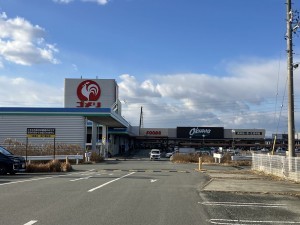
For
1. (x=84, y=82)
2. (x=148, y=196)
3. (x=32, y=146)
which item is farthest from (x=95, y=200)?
(x=84, y=82)

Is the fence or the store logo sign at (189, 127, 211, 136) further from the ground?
the store logo sign at (189, 127, 211, 136)

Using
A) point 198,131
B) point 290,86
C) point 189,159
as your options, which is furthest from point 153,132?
point 290,86

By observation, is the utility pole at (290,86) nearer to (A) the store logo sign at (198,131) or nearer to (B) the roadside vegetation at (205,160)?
(B) the roadside vegetation at (205,160)

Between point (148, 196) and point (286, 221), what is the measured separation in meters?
5.54

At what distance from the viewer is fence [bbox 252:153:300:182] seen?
22.6 metres

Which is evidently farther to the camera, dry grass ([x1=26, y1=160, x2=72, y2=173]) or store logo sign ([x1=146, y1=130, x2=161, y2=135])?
store logo sign ([x1=146, y1=130, x2=161, y2=135])

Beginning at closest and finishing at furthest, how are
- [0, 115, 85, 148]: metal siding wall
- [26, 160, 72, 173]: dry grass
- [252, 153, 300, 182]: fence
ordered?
[252, 153, 300, 182]: fence
[26, 160, 72, 173]: dry grass
[0, 115, 85, 148]: metal siding wall

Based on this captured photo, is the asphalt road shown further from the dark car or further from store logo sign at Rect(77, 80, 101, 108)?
store logo sign at Rect(77, 80, 101, 108)

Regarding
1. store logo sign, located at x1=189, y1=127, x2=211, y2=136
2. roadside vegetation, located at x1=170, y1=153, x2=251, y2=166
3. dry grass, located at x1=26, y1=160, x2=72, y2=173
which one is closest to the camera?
dry grass, located at x1=26, y1=160, x2=72, y2=173

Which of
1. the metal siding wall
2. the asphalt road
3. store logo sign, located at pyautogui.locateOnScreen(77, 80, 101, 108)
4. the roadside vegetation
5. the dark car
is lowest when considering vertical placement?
the roadside vegetation

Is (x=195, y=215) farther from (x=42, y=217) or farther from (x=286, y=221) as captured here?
(x=42, y=217)

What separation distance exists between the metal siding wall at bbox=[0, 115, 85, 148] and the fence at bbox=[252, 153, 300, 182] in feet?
82.4

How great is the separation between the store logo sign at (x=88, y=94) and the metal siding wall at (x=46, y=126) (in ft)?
60.2

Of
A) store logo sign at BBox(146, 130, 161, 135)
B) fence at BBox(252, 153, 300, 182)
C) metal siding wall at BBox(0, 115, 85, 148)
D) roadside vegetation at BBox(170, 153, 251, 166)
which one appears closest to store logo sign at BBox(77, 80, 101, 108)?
metal siding wall at BBox(0, 115, 85, 148)
